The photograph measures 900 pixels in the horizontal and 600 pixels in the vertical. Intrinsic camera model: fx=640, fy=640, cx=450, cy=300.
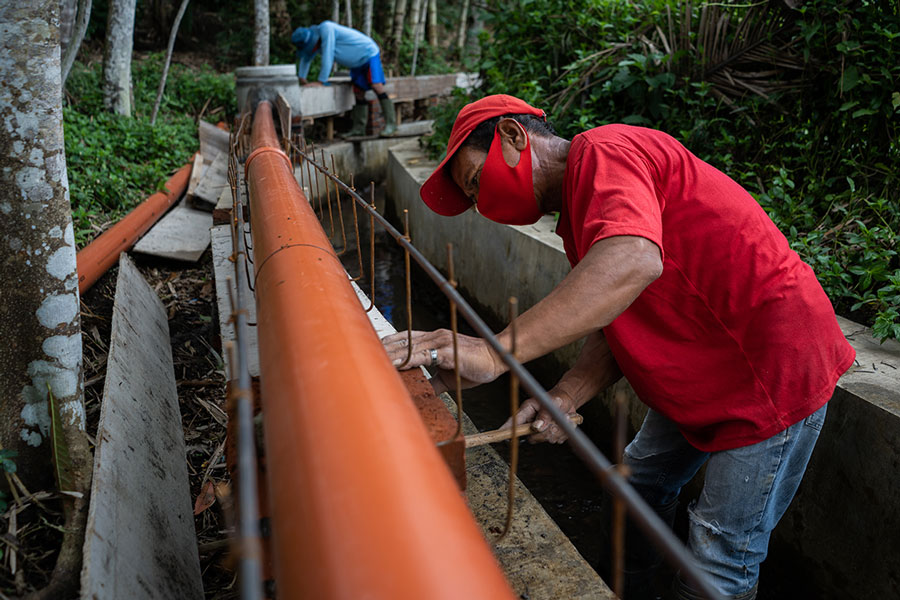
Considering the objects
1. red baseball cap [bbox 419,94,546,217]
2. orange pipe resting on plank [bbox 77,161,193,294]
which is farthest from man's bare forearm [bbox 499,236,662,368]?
orange pipe resting on plank [bbox 77,161,193,294]

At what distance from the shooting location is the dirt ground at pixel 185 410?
180 cm

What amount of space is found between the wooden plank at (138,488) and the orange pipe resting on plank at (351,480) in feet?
2.87

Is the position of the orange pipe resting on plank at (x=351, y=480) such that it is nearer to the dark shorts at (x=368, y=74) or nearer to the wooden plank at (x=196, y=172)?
the wooden plank at (x=196, y=172)

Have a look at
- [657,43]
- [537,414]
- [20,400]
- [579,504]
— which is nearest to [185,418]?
[20,400]

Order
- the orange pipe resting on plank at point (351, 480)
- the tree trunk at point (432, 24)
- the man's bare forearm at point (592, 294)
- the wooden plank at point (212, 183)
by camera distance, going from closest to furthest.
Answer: the orange pipe resting on plank at point (351, 480)
the man's bare forearm at point (592, 294)
the wooden plank at point (212, 183)
the tree trunk at point (432, 24)

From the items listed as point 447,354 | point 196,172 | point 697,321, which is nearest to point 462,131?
point 447,354

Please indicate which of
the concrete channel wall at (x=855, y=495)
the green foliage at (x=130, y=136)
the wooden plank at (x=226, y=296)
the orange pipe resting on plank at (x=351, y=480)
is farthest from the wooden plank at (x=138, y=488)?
the concrete channel wall at (x=855, y=495)

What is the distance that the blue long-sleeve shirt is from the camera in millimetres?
9267

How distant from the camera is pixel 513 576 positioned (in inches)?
70.6

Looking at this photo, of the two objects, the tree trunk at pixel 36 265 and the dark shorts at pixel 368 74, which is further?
the dark shorts at pixel 368 74

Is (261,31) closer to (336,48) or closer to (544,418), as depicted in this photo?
(336,48)

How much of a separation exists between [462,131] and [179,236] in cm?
380

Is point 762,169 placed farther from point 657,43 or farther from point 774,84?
point 657,43

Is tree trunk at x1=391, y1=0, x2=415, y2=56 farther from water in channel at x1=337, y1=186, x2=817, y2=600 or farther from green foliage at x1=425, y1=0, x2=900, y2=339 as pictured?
water in channel at x1=337, y1=186, x2=817, y2=600
